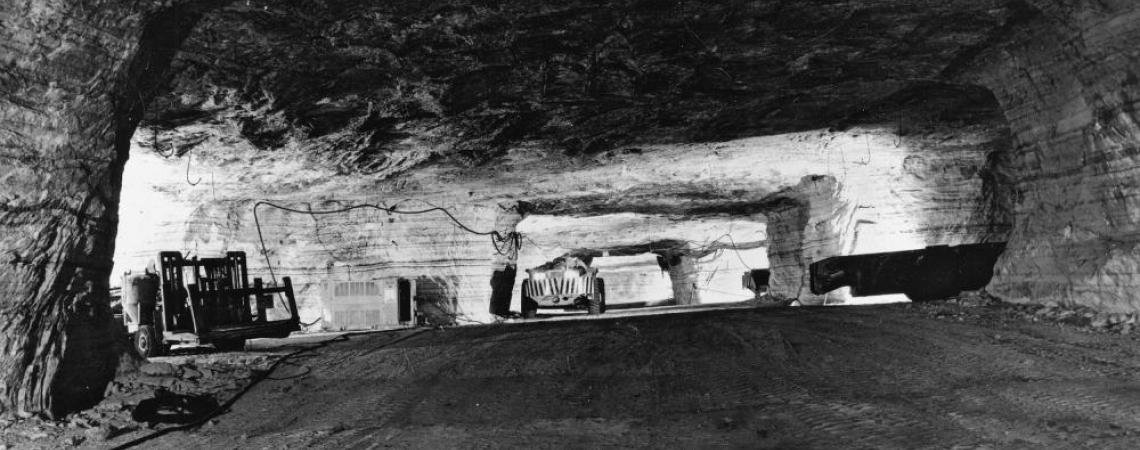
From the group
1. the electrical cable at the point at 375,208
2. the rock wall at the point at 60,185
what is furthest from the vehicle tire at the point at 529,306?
the rock wall at the point at 60,185

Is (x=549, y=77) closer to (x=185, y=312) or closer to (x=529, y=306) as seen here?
(x=185, y=312)

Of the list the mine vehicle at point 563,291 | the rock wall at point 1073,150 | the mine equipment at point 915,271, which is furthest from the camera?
Result: the mine vehicle at point 563,291

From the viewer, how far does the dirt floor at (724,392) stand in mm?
3545

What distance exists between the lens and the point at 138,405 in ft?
15.7

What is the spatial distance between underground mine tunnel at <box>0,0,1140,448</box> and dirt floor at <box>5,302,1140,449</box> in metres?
0.03

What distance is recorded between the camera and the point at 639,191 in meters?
14.3

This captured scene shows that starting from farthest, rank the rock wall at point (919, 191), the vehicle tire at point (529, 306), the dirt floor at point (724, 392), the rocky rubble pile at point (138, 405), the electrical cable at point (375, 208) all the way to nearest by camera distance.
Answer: the vehicle tire at point (529, 306)
the electrical cable at point (375, 208)
the rock wall at point (919, 191)
the rocky rubble pile at point (138, 405)
the dirt floor at point (724, 392)

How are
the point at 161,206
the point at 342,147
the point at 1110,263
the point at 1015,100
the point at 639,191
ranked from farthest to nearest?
the point at 639,191, the point at 161,206, the point at 342,147, the point at 1015,100, the point at 1110,263

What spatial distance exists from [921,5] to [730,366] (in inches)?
154

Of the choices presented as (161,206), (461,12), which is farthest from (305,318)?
(461,12)

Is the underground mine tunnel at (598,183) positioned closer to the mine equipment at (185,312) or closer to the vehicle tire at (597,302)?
the mine equipment at (185,312)

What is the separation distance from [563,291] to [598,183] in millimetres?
6089

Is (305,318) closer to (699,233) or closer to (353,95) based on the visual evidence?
(353,95)

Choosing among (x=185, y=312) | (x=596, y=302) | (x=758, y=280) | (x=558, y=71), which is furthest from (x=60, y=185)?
(x=758, y=280)
